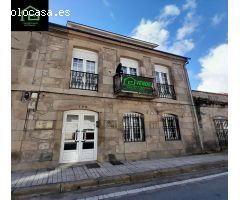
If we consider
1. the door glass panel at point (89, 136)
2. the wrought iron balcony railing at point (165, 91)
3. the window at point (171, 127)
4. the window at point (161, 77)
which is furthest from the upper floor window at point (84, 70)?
the window at point (171, 127)

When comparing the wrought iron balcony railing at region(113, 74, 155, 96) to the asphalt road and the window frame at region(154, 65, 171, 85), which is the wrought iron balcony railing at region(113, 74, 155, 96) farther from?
the asphalt road

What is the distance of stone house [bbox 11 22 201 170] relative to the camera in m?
5.68

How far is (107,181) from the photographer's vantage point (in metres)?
4.23

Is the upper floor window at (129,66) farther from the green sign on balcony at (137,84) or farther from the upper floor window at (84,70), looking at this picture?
the upper floor window at (84,70)

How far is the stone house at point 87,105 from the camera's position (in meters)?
5.68

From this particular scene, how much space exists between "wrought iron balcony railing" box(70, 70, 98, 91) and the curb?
409 centimetres

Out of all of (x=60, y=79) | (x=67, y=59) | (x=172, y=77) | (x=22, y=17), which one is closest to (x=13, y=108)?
(x=60, y=79)

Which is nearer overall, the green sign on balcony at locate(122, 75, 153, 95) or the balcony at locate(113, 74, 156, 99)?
the balcony at locate(113, 74, 156, 99)

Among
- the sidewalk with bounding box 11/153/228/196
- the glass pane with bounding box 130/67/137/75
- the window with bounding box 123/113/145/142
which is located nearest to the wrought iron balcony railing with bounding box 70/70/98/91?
the window with bounding box 123/113/145/142

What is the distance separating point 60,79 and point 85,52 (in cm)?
215

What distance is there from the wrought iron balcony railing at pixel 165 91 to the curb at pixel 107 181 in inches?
165

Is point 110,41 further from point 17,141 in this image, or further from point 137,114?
point 17,141

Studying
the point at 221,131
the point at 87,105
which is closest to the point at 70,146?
the point at 87,105

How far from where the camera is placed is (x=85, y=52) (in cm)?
777
